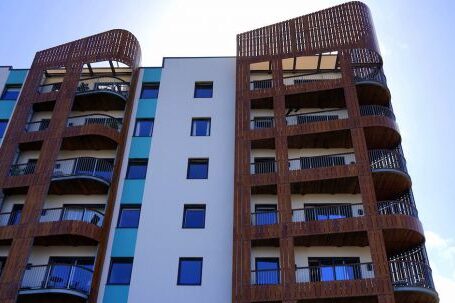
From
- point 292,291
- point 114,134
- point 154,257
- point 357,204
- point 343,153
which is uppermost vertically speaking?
point 114,134

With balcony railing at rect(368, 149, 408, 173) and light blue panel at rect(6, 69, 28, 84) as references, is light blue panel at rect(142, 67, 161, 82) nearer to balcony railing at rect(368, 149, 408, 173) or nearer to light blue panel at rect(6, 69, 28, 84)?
light blue panel at rect(6, 69, 28, 84)

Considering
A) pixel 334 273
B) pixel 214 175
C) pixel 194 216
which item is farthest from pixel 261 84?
pixel 334 273

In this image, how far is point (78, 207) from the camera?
98.8 ft

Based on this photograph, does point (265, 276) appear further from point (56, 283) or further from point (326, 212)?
point (56, 283)

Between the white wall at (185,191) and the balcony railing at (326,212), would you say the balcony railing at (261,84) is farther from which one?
the balcony railing at (326,212)

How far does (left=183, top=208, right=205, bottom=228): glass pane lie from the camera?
28469mm

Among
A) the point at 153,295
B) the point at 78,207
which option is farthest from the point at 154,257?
the point at 78,207

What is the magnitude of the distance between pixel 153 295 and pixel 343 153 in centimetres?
1343

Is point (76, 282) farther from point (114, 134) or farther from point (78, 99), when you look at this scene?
point (78, 99)

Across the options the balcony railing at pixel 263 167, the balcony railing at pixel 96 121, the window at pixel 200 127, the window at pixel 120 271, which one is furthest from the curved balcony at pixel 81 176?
the balcony railing at pixel 263 167

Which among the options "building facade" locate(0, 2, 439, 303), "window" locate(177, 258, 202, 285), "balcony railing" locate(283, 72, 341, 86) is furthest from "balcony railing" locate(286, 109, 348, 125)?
"window" locate(177, 258, 202, 285)

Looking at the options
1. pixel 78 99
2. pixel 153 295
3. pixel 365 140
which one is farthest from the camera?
pixel 78 99

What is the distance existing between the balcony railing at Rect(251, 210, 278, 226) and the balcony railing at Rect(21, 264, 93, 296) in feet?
30.1

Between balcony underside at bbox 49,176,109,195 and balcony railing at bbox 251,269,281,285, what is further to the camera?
balcony underside at bbox 49,176,109,195
